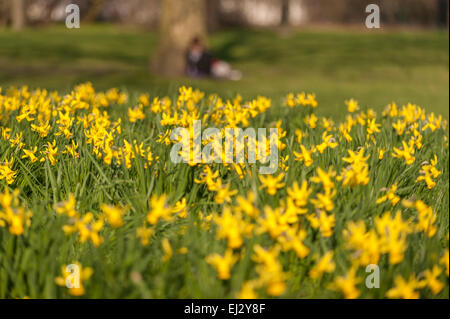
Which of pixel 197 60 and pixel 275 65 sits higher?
pixel 275 65

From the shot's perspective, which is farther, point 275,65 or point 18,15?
point 18,15

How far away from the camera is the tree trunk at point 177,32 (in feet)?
49.7

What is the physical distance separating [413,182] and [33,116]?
299 cm

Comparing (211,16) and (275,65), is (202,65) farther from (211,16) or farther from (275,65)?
(211,16)

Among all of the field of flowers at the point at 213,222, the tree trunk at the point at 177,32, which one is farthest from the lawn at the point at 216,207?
the tree trunk at the point at 177,32

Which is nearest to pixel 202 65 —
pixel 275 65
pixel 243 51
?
pixel 275 65

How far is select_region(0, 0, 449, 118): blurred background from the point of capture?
14.0m

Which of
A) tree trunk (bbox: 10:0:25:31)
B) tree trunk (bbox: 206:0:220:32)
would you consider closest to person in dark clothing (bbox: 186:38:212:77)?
tree trunk (bbox: 206:0:220:32)

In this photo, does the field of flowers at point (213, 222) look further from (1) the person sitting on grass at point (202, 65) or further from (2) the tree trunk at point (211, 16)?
(2) the tree trunk at point (211, 16)

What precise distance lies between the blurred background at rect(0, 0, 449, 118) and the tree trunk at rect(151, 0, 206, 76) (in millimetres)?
25

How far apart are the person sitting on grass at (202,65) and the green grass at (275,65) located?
19.3 inches

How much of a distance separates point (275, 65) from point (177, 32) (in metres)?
5.29

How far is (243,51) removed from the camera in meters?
24.3

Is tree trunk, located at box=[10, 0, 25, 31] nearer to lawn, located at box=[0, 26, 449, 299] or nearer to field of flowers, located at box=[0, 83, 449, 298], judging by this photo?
lawn, located at box=[0, 26, 449, 299]
